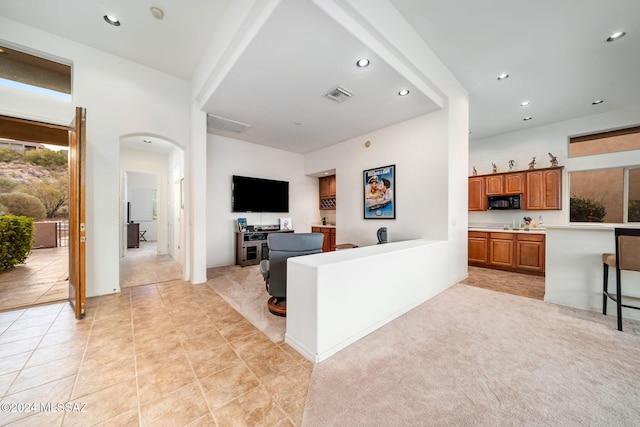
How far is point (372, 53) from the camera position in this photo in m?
2.45

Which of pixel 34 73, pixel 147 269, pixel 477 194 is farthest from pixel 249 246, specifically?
pixel 477 194

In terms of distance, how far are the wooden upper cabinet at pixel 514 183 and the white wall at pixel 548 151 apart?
33cm

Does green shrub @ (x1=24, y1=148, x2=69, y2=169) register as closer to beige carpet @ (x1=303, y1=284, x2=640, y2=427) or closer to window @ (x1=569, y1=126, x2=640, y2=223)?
beige carpet @ (x1=303, y1=284, x2=640, y2=427)

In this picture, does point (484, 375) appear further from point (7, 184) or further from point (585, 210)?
point (7, 184)

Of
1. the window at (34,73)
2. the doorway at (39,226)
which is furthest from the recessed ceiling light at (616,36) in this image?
the window at (34,73)

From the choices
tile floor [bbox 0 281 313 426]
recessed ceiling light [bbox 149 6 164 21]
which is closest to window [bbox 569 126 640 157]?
tile floor [bbox 0 281 313 426]

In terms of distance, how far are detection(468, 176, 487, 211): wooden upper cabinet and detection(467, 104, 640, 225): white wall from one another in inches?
13.7

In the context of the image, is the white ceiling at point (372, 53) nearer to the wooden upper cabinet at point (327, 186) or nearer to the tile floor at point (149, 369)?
the wooden upper cabinet at point (327, 186)

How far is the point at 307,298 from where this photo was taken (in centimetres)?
187

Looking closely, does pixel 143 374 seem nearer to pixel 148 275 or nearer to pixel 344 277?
pixel 344 277

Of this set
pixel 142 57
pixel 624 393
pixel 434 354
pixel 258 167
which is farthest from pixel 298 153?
pixel 624 393

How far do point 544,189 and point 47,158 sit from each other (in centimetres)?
1154

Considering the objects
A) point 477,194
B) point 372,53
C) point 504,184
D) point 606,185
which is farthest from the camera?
point 477,194

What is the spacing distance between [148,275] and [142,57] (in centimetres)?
375
